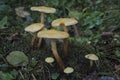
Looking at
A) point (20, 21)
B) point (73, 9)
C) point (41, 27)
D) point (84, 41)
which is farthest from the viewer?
point (73, 9)

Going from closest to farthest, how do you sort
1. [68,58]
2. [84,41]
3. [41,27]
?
[41,27] → [68,58] → [84,41]

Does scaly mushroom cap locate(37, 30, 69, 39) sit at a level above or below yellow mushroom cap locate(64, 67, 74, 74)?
above

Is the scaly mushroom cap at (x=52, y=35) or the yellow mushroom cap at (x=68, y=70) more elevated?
the scaly mushroom cap at (x=52, y=35)

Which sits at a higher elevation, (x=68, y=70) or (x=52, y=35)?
(x=52, y=35)

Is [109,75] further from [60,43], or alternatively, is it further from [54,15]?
[54,15]

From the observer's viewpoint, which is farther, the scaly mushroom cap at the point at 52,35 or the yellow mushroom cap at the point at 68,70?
the yellow mushroom cap at the point at 68,70

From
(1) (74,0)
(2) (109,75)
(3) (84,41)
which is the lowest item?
(2) (109,75)

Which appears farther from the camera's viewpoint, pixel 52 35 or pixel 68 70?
pixel 68 70

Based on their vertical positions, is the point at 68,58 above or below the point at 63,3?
below

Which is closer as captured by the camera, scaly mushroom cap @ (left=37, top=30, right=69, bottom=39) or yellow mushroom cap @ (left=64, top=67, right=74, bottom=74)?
scaly mushroom cap @ (left=37, top=30, right=69, bottom=39)

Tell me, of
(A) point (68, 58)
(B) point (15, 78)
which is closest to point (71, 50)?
(A) point (68, 58)

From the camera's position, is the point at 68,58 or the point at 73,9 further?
the point at 73,9
